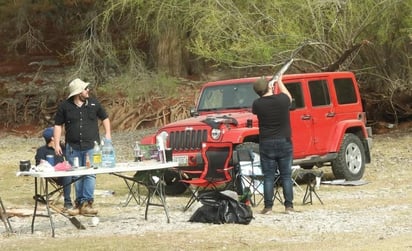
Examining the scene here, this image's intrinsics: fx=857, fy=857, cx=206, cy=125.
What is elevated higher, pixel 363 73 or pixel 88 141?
pixel 363 73

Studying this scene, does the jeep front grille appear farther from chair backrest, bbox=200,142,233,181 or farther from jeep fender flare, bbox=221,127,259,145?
chair backrest, bbox=200,142,233,181

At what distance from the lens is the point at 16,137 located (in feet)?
103

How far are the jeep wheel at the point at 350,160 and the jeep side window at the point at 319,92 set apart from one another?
2.45 ft

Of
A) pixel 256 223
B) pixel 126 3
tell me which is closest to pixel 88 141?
pixel 256 223

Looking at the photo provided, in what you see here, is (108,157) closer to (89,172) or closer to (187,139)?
(89,172)

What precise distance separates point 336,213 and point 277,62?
30.7 feet

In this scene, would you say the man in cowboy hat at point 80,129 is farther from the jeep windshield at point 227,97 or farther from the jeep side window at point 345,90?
the jeep side window at point 345,90

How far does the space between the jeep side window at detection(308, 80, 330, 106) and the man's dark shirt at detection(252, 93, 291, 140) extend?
365 centimetres

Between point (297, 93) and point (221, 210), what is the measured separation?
4.62m

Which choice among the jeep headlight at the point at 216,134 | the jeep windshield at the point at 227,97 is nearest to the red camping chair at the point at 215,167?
the jeep headlight at the point at 216,134

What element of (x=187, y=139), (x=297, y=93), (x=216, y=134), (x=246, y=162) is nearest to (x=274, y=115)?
(x=246, y=162)

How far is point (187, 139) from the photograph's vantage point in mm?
12938

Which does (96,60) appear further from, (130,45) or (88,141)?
(88,141)

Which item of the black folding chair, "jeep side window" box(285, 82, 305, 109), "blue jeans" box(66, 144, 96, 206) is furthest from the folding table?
"jeep side window" box(285, 82, 305, 109)
